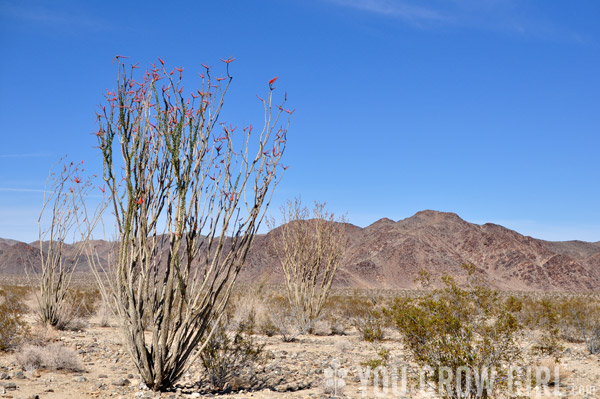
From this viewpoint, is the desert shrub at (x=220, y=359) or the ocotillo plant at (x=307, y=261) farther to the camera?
the ocotillo plant at (x=307, y=261)

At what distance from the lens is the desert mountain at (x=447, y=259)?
5366 centimetres

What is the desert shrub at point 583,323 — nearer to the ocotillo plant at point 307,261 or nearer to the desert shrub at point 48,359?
the ocotillo plant at point 307,261

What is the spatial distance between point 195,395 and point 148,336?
6116mm

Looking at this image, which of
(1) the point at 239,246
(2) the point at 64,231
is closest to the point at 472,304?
(1) the point at 239,246

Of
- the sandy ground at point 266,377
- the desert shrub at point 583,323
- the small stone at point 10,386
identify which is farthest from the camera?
the desert shrub at point 583,323

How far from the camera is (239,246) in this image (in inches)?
248

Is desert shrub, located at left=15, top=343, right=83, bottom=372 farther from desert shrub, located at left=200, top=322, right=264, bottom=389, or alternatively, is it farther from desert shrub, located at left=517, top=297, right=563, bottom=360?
desert shrub, located at left=517, top=297, right=563, bottom=360

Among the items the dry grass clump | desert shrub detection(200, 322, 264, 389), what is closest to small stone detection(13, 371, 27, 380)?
desert shrub detection(200, 322, 264, 389)

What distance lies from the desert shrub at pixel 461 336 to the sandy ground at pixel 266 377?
137cm

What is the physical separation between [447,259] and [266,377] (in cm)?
5102

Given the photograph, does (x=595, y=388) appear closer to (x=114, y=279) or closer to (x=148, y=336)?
(x=114, y=279)

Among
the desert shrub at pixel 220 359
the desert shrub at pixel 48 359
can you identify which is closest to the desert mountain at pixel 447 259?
the desert shrub at pixel 48 359

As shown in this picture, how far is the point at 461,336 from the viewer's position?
5.63 m

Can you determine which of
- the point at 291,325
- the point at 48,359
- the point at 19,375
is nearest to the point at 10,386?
the point at 19,375
